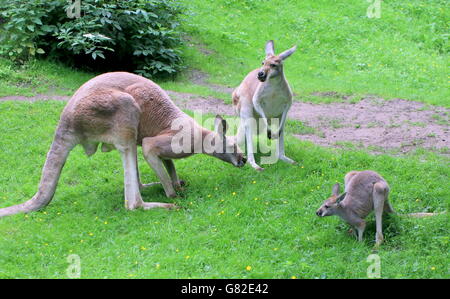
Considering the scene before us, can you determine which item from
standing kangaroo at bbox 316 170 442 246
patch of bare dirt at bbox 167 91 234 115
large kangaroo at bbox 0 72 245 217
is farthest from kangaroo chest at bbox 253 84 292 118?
standing kangaroo at bbox 316 170 442 246

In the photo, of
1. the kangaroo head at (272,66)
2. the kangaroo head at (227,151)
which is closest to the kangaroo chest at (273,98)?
the kangaroo head at (272,66)

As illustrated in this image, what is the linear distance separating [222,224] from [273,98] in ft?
7.92

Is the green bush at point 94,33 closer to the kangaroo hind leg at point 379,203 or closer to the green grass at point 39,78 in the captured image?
the green grass at point 39,78

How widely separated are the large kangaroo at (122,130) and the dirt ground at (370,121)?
288 centimetres

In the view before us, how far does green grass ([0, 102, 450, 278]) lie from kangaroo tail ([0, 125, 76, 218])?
0.46 feet

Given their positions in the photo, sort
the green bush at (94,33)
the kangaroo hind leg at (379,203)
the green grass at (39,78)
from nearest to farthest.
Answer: the kangaroo hind leg at (379,203)
the green grass at (39,78)
the green bush at (94,33)

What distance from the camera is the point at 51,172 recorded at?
23.7 feet

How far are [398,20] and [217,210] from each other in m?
12.0

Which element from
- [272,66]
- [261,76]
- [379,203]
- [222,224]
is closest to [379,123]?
[272,66]

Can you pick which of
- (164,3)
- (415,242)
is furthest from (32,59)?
(415,242)

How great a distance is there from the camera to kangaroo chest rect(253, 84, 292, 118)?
834 cm

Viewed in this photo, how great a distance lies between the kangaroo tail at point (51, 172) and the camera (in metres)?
7.22

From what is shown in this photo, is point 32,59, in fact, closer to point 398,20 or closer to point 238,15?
point 238,15

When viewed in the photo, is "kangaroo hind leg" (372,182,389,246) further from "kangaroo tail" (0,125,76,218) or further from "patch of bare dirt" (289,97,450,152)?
"kangaroo tail" (0,125,76,218)
